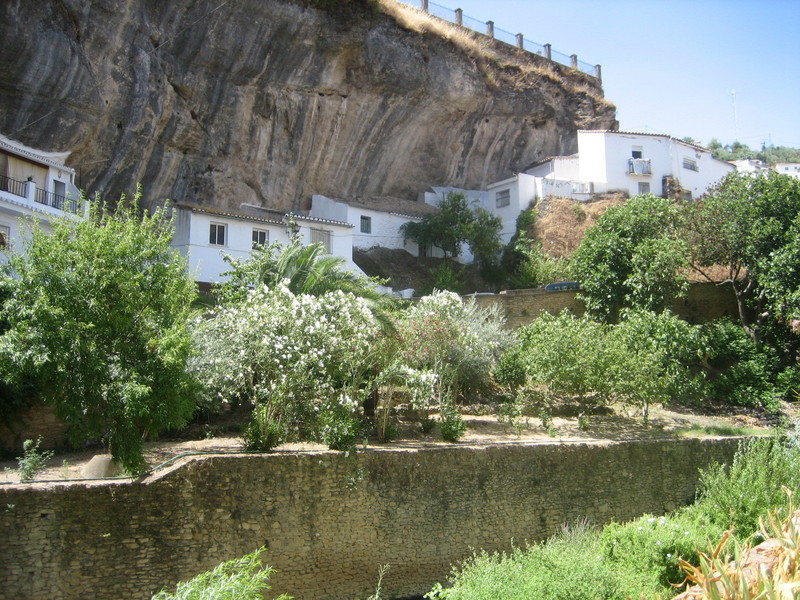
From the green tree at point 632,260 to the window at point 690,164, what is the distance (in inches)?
575

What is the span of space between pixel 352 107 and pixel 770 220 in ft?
58.8

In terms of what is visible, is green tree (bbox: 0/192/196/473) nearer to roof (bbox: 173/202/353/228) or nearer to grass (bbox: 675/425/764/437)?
roof (bbox: 173/202/353/228)

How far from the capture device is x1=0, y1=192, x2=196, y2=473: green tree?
13.1 metres

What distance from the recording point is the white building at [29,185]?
2169 cm

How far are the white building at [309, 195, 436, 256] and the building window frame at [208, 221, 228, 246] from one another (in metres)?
6.40

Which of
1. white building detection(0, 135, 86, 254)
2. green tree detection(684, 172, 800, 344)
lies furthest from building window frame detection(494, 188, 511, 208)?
white building detection(0, 135, 86, 254)

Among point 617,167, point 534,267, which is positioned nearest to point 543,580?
point 534,267

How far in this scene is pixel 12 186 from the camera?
2236cm

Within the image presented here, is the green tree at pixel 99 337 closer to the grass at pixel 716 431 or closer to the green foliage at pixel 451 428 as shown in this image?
the green foliage at pixel 451 428

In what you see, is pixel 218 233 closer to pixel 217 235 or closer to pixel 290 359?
pixel 217 235

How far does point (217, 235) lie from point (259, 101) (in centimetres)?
685

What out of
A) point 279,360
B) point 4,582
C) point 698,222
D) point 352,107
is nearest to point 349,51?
point 352,107

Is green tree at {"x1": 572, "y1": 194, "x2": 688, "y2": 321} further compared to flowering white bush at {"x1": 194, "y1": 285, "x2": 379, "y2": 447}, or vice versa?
green tree at {"x1": 572, "y1": 194, "x2": 688, "y2": 321}

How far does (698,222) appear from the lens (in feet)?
89.3
